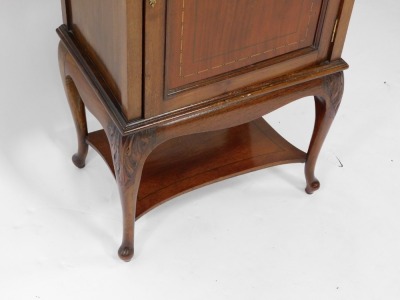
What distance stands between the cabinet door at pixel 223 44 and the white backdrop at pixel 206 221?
0.41 m

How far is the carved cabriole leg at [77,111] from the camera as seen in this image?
5.27ft

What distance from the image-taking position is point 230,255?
1.67 metres

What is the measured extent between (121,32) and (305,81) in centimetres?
42

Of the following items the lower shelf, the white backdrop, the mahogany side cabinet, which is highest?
the mahogany side cabinet

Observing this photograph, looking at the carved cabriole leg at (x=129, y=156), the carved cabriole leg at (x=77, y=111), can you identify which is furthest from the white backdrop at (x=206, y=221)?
the carved cabriole leg at (x=129, y=156)

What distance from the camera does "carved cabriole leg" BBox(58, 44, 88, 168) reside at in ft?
5.27

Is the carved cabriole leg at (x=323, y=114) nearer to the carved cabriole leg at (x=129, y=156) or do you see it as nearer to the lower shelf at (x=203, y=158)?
the lower shelf at (x=203, y=158)

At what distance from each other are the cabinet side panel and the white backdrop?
408 mm

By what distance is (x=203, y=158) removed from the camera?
174 cm

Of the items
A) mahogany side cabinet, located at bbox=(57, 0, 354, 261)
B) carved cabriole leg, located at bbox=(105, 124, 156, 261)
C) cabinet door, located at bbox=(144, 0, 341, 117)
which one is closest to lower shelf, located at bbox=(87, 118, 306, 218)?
mahogany side cabinet, located at bbox=(57, 0, 354, 261)

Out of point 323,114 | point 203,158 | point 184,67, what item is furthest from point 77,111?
point 323,114

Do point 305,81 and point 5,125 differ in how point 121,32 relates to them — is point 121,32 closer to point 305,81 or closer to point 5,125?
point 305,81

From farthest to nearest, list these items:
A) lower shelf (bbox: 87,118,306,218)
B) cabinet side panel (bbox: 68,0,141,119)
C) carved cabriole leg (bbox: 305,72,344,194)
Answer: lower shelf (bbox: 87,118,306,218) < carved cabriole leg (bbox: 305,72,344,194) < cabinet side panel (bbox: 68,0,141,119)

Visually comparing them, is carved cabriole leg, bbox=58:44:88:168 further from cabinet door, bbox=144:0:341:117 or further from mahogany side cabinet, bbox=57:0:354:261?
cabinet door, bbox=144:0:341:117
